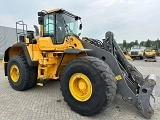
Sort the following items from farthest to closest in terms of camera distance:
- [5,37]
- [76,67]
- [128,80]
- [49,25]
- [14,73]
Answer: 1. [5,37]
2. [14,73]
3. [49,25]
4. [128,80]
5. [76,67]

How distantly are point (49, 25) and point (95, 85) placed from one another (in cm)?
280

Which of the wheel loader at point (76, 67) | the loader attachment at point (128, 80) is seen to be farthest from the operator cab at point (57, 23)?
the loader attachment at point (128, 80)

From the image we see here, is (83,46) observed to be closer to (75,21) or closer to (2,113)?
(75,21)

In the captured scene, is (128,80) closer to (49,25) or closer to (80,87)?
(80,87)

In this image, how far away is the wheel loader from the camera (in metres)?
4.16

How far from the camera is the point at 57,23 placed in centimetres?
571

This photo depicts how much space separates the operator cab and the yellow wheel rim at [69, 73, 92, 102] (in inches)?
61.3

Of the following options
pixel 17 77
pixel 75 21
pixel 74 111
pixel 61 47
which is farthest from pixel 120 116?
pixel 17 77

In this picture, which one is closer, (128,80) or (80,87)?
(80,87)

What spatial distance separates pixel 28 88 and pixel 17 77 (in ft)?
1.93

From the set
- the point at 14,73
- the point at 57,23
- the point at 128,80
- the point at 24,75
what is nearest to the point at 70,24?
the point at 57,23

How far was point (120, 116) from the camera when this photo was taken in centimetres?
437

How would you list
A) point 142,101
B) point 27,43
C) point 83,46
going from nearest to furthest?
point 142,101
point 83,46
point 27,43

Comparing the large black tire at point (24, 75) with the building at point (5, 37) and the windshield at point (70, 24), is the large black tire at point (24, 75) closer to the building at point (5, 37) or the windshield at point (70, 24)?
the windshield at point (70, 24)
